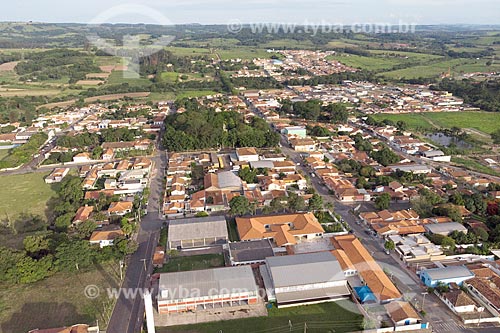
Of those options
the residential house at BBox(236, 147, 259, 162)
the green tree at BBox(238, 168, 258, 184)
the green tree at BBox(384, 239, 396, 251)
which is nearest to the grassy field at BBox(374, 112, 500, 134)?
the residential house at BBox(236, 147, 259, 162)

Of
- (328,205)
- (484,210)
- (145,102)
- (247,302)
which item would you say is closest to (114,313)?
(247,302)

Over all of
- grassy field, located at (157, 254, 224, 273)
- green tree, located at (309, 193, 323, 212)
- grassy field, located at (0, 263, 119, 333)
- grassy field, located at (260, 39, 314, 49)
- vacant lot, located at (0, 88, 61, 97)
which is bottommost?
grassy field, located at (0, 263, 119, 333)

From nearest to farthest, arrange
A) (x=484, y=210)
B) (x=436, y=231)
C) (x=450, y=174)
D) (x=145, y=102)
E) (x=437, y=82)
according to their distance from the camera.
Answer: (x=436, y=231) → (x=484, y=210) → (x=450, y=174) → (x=145, y=102) → (x=437, y=82)

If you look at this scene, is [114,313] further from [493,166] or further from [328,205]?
[493,166]

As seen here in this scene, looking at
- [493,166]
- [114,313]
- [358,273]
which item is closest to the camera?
[114,313]

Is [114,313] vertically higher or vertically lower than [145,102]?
lower

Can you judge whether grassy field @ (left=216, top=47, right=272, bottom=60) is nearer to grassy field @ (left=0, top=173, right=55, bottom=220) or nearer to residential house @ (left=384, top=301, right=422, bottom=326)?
grassy field @ (left=0, top=173, right=55, bottom=220)

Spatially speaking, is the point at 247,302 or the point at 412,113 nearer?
the point at 247,302
